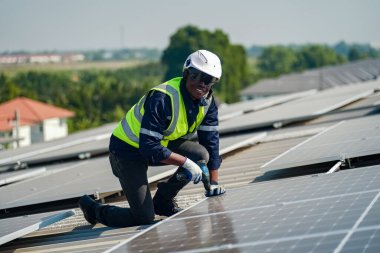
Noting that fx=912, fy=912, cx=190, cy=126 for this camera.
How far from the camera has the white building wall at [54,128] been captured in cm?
9069

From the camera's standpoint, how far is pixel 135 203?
30.4 ft

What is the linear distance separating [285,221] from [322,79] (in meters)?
85.3

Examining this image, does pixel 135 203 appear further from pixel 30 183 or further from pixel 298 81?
pixel 298 81

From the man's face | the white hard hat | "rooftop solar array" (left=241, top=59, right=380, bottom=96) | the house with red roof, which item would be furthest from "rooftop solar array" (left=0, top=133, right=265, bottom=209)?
"rooftop solar array" (left=241, top=59, right=380, bottom=96)

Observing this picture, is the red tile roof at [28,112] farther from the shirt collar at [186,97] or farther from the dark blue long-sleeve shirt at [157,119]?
the dark blue long-sleeve shirt at [157,119]

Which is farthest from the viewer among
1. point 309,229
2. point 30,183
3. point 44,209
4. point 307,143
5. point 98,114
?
point 98,114

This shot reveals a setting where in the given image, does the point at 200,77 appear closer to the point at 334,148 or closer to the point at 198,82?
the point at 198,82

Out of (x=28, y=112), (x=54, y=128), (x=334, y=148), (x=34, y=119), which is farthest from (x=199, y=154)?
(x=54, y=128)

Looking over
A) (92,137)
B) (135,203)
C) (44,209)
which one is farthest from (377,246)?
(92,137)

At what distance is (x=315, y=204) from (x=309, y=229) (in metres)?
0.95

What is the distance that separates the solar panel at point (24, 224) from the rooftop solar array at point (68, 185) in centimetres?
159

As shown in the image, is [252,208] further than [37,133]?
No

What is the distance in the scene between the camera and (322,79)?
91.2 metres

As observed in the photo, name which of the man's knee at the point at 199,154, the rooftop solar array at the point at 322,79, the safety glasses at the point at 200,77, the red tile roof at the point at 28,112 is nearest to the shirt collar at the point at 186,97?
the safety glasses at the point at 200,77
